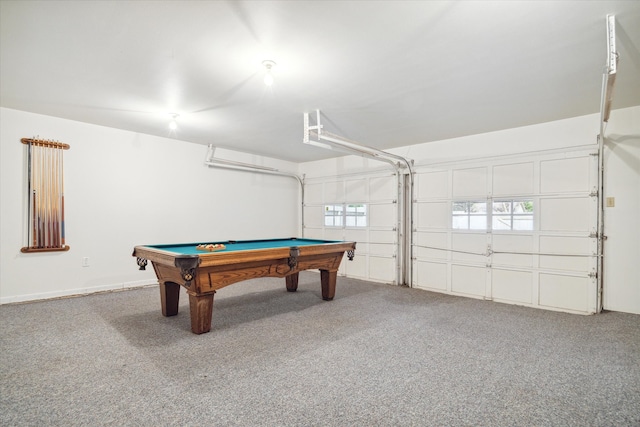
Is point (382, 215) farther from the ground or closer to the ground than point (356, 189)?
closer to the ground

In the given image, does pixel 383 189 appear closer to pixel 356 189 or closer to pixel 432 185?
pixel 356 189

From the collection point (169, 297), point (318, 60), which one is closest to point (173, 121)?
point (169, 297)

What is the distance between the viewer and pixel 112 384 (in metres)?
2.11

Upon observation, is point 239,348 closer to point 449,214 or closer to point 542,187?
point 449,214

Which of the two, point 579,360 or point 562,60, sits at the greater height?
point 562,60

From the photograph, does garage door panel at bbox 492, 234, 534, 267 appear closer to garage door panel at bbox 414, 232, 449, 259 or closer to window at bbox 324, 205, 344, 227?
garage door panel at bbox 414, 232, 449, 259

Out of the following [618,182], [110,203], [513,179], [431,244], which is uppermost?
[513,179]

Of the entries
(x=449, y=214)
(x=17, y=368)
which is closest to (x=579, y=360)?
(x=449, y=214)

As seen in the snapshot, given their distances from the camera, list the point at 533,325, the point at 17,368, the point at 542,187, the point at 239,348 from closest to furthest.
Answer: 1. the point at 17,368
2. the point at 239,348
3. the point at 533,325
4. the point at 542,187

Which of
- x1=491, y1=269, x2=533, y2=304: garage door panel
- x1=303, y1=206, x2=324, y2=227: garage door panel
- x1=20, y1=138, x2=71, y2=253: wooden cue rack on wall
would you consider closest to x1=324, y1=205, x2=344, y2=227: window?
x1=303, y1=206, x2=324, y2=227: garage door panel

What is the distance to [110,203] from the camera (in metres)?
4.75

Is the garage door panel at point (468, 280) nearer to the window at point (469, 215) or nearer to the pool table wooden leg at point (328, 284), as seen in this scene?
the window at point (469, 215)

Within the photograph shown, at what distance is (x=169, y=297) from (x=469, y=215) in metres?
4.30

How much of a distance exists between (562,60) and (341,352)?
307 cm
